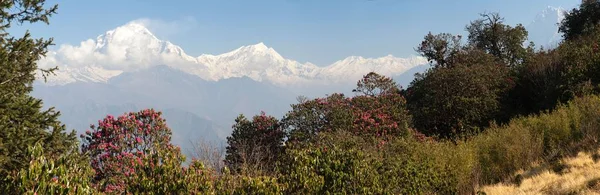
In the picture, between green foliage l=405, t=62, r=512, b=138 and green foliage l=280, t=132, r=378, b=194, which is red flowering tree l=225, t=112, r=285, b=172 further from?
green foliage l=280, t=132, r=378, b=194

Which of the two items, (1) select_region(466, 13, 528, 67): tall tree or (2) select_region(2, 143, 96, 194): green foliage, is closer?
(2) select_region(2, 143, 96, 194): green foliage

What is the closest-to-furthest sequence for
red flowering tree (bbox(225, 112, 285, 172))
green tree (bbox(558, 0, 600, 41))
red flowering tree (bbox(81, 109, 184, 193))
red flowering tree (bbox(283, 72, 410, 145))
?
1. red flowering tree (bbox(81, 109, 184, 193))
2. red flowering tree (bbox(283, 72, 410, 145))
3. red flowering tree (bbox(225, 112, 285, 172))
4. green tree (bbox(558, 0, 600, 41))

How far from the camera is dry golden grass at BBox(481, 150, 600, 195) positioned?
41.8 ft

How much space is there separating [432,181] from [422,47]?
38261 millimetres

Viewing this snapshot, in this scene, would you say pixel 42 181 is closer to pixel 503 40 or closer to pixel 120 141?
pixel 120 141

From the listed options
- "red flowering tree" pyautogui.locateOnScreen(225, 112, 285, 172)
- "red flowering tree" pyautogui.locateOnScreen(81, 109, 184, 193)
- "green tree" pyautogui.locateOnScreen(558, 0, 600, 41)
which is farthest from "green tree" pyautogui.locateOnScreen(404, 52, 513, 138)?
"red flowering tree" pyautogui.locateOnScreen(81, 109, 184, 193)

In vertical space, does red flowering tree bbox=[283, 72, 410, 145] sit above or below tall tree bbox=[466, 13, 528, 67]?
below

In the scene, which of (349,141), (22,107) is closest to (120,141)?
(22,107)

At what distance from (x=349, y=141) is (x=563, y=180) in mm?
8557

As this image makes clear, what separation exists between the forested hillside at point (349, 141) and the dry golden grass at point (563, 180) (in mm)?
114

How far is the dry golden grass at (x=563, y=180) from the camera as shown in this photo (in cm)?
1273

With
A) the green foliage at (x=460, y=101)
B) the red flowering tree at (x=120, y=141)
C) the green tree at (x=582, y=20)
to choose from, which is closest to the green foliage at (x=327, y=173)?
the red flowering tree at (x=120, y=141)

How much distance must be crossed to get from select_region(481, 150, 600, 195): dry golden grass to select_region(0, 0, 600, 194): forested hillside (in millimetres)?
114

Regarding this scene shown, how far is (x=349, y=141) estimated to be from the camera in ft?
57.2
